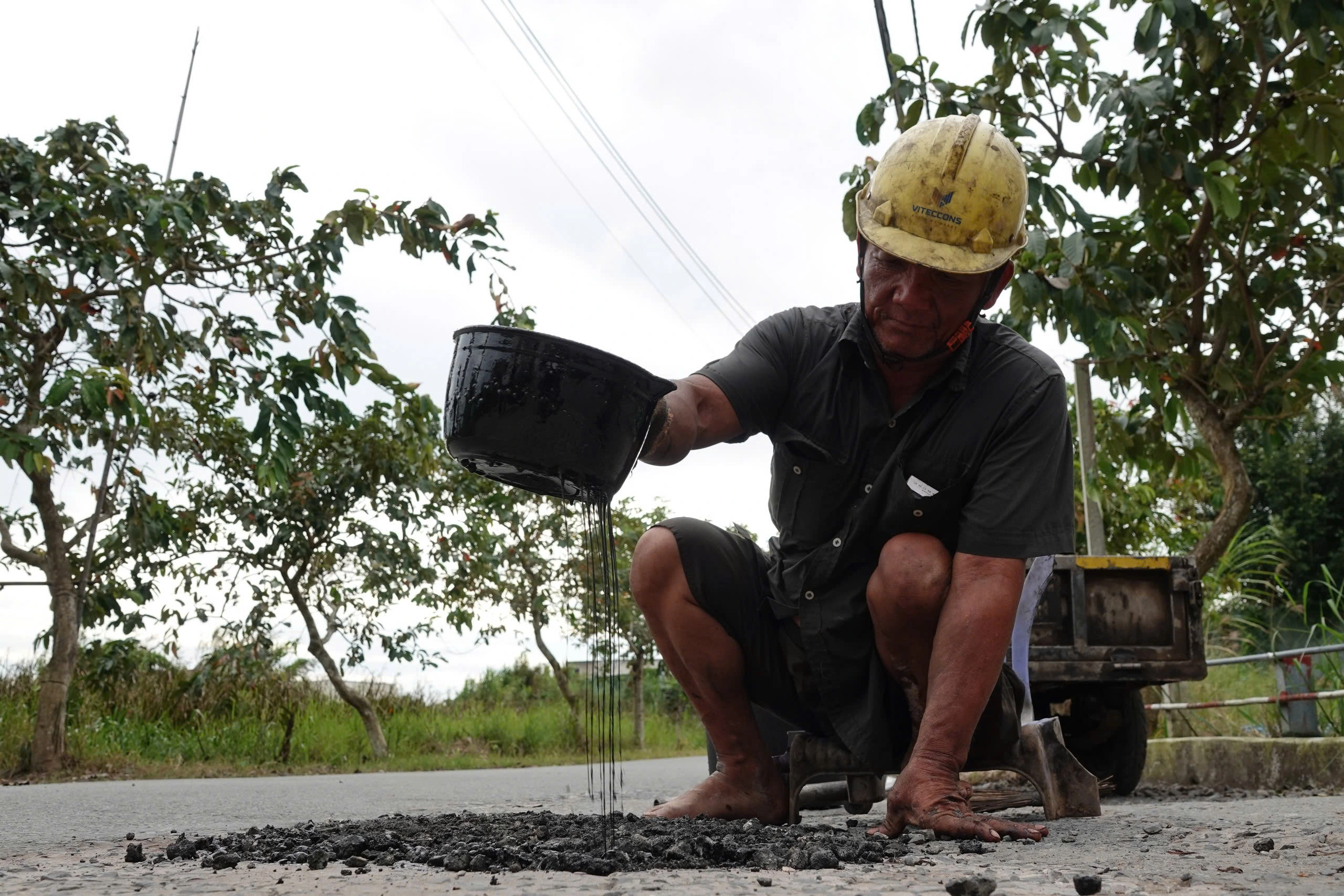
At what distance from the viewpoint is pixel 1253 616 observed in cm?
1277

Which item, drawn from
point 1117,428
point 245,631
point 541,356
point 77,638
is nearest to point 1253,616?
point 1117,428

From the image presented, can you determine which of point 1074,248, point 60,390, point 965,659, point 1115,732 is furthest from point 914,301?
point 60,390

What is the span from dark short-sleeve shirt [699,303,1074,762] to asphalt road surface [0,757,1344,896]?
0.66 metres

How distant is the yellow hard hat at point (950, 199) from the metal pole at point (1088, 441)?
4425 millimetres

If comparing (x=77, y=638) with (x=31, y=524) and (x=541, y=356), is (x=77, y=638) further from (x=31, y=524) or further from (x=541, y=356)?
(x=541, y=356)

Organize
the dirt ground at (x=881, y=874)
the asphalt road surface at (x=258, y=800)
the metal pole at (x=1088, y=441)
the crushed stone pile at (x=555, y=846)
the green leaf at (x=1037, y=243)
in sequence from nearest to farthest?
the dirt ground at (x=881, y=874), the crushed stone pile at (x=555, y=846), the asphalt road surface at (x=258, y=800), the green leaf at (x=1037, y=243), the metal pole at (x=1088, y=441)

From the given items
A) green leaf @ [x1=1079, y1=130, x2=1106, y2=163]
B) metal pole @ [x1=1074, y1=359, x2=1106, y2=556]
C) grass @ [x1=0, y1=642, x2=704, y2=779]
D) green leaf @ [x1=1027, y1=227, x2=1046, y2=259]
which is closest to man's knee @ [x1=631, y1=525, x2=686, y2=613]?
green leaf @ [x1=1027, y1=227, x2=1046, y2=259]

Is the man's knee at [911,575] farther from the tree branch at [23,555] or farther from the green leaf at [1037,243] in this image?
the tree branch at [23,555]

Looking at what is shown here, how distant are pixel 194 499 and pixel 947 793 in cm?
870

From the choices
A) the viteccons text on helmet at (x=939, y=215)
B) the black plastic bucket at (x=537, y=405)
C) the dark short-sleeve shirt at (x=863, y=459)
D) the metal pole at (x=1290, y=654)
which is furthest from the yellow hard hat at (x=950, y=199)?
the metal pole at (x=1290, y=654)

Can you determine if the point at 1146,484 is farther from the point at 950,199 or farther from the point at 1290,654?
the point at 950,199

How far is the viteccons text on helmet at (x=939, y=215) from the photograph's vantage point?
109 inches

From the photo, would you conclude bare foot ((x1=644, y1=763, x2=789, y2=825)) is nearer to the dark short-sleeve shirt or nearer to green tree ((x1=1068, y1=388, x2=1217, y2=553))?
the dark short-sleeve shirt

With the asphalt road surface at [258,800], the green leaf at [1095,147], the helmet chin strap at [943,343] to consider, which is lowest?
the asphalt road surface at [258,800]
